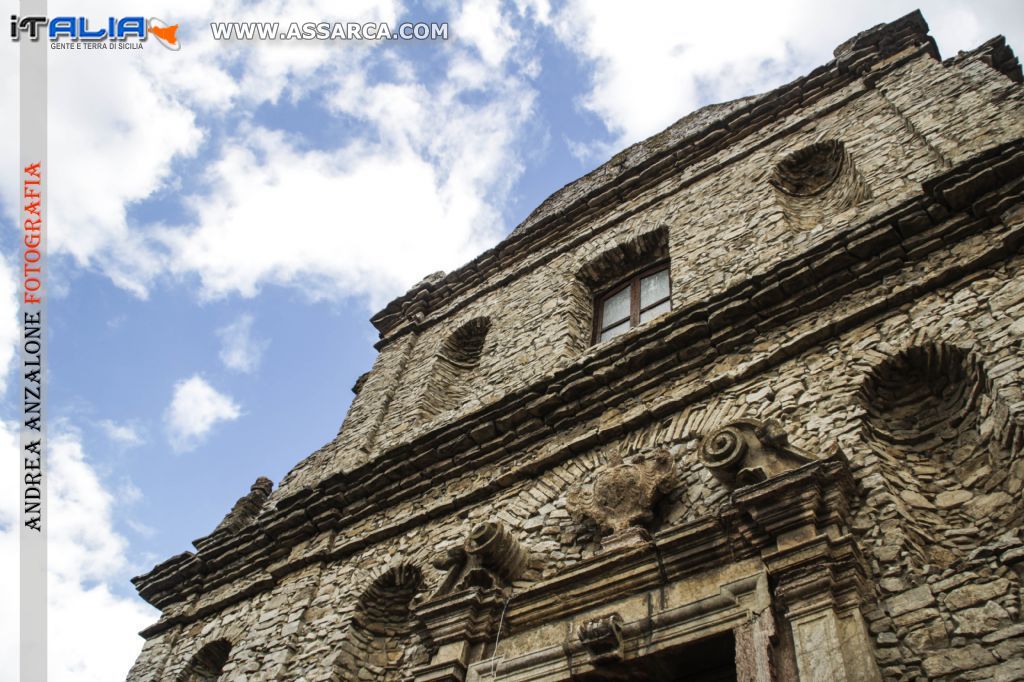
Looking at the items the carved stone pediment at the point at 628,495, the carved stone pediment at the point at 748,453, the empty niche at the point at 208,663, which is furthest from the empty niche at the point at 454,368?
the carved stone pediment at the point at 748,453

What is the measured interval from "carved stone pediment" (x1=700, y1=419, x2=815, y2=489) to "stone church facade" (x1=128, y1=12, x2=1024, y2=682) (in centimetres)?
2

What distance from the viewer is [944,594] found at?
4316 mm

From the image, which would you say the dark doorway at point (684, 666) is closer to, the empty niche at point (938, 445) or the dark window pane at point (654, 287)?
the empty niche at point (938, 445)

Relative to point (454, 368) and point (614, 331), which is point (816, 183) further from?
point (454, 368)

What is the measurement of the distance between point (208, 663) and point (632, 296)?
6561 millimetres

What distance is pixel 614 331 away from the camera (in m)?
9.62

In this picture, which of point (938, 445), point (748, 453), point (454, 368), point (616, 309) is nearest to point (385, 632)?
point (748, 453)

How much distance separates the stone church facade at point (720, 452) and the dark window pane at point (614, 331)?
4cm

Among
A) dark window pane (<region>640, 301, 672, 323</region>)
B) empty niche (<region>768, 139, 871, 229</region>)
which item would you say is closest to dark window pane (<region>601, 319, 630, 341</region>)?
dark window pane (<region>640, 301, 672, 323</region>)

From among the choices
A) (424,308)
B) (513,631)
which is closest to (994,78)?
(513,631)

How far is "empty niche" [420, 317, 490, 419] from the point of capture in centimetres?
1048

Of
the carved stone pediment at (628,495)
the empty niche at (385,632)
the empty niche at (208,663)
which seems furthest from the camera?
the empty niche at (208,663)

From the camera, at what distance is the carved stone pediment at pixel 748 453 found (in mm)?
5316

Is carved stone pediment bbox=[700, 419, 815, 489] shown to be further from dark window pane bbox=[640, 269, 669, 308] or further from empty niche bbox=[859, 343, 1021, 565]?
dark window pane bbox=[640, 269, 669, 308]
